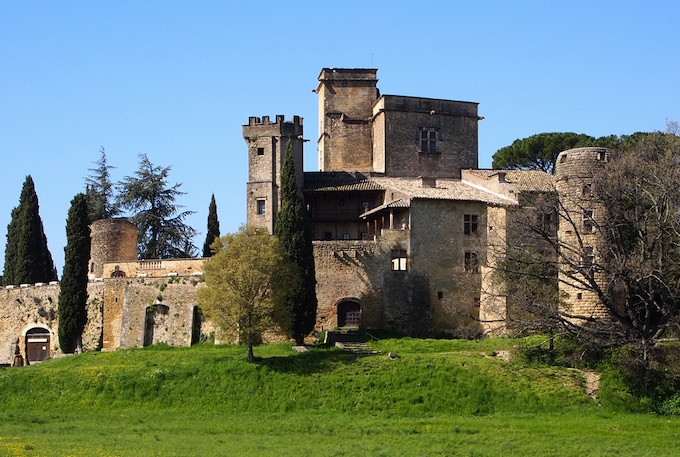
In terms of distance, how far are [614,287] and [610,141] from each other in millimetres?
30804

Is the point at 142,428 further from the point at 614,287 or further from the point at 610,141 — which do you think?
the point at 610,141

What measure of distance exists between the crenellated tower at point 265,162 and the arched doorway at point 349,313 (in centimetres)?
655

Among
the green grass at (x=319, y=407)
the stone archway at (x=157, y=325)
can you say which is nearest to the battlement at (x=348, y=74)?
the stone archway at (x=157, y=325)

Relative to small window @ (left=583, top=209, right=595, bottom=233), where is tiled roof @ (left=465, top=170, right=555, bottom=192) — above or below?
above

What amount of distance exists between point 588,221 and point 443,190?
1369 centimetres

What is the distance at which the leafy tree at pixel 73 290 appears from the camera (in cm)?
4797

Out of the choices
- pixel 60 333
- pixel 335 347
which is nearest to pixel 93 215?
pixel 60 333

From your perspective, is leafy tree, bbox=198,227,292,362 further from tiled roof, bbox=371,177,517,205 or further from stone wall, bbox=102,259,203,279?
tiled roof, bbox=371,177,517,205

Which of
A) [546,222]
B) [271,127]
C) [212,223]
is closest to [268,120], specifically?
[271,127]

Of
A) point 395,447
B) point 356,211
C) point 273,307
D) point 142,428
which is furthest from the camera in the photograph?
point 356,211

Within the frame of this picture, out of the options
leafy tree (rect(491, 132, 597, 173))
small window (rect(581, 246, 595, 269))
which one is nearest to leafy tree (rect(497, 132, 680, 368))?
small window (rect(581, 246, 595, 269))

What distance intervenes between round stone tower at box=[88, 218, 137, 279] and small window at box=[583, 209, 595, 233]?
2570 centimetres

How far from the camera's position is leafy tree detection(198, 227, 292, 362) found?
132 feet

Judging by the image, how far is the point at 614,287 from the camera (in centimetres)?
3747
